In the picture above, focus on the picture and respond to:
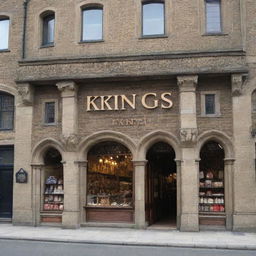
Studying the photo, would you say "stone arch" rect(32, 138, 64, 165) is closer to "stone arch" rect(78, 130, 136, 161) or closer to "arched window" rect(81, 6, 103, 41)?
"stone arch" rect(78, 130, 136, 161)

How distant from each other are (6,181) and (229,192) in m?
10.3

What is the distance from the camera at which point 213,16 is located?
19.3m

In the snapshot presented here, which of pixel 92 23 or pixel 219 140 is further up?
pixel 92 23

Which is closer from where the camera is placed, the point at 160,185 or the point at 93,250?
the point at 93,250

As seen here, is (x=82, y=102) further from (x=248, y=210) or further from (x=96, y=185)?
(x=248, y=210)

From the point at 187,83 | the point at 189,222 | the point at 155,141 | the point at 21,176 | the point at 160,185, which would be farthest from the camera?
the point at 160,185

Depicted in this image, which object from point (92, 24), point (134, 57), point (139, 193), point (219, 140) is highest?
point (92, 24)

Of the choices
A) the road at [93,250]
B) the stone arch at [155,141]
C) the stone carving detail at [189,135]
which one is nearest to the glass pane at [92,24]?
the stone arch at [155,141]

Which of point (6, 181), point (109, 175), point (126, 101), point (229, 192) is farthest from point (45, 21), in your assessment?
point (229, 192)

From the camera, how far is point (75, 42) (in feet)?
65.1

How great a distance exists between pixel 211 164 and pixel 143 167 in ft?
9.78

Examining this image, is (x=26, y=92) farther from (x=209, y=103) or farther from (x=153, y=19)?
(x=209, y=103)

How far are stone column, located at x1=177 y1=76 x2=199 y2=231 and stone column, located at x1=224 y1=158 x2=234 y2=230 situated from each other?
1265mm

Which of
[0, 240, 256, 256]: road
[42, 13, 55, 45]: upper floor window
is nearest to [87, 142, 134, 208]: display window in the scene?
[0, 240, 256, 256]: road
